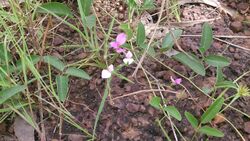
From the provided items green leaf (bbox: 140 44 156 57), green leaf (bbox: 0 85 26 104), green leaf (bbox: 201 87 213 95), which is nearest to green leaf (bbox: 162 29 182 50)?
green leaf (bbox: 140 44 156 57)

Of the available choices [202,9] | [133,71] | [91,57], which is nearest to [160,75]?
[133,71]

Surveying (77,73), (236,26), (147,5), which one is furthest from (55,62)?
(236,26)

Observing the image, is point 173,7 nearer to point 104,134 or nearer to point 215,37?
point 215,37

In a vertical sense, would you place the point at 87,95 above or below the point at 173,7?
below

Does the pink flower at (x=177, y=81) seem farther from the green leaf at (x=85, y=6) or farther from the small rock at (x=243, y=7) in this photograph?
the small rock at (x=243, y=7)

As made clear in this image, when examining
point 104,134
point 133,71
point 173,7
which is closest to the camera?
point 104,134

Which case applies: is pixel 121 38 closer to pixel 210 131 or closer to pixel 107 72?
→ pixel 107 72

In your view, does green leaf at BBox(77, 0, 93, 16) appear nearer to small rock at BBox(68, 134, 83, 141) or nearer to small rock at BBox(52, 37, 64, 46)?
small rock at BBox(52, 37, 64, 46)
